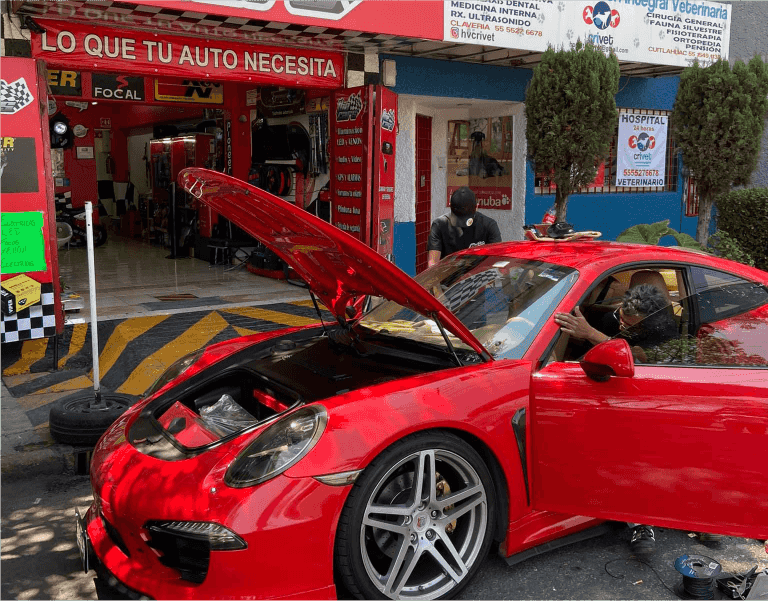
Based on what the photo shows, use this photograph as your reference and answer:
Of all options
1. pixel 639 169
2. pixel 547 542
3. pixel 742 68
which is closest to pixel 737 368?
pixel 547 542

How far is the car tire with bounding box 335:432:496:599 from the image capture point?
9.33ft

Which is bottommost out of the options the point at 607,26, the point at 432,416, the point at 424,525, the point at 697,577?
the point at 697,577

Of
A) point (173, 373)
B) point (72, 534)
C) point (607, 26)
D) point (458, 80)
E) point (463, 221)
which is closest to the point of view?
point (72, 534)

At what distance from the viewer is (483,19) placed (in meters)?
8.73

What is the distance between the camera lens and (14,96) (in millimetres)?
6547

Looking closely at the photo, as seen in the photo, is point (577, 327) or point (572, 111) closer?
point (577, 327)

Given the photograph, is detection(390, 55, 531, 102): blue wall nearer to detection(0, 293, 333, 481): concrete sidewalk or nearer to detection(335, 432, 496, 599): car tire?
detection(0, 293, 333, 481): concrete sidewalk

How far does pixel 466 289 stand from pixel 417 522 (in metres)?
1.38

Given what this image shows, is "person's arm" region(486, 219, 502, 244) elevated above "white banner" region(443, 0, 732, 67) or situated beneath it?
situated beneath

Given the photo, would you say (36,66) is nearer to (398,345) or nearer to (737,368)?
(398,345)

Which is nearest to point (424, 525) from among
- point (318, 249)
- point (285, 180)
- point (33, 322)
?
point (318, 249)

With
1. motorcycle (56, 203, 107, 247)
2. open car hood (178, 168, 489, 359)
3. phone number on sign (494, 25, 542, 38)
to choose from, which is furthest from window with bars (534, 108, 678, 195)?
motorcycle (56, 203, 107, 247)

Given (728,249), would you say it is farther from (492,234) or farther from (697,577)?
(697,577)

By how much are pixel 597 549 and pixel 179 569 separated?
1969 mm
